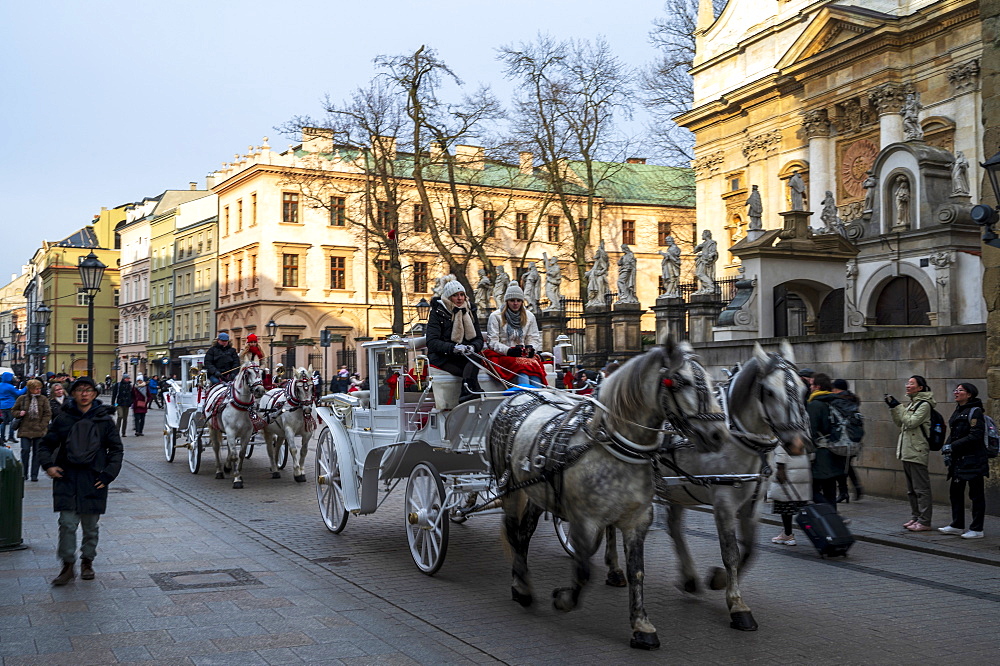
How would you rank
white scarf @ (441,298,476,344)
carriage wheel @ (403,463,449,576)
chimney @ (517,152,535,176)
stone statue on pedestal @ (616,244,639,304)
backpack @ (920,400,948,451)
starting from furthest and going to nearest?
chimney @ (517,152,535,176) < stone statue on pedestal @ (616,244,639,304) < backpack @ (920,400,948,451) < white scarf @ (441,298,476,344) < carriage wheel @ (403,463,449,576)

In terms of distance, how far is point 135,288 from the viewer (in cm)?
8456

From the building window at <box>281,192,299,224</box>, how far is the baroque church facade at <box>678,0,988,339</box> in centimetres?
2679

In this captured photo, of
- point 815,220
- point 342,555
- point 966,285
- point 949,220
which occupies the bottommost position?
point 342,555

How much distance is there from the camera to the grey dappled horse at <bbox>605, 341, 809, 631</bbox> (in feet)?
24.2

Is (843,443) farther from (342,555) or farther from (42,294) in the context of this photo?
(42,294)

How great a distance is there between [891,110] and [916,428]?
24.8 m

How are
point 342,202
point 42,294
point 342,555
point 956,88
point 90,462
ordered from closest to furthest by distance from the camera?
point 90,462 → point 342,555 → point 956,88 → point 342,202 → point 42,294

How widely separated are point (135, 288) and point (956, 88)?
70.2 meters

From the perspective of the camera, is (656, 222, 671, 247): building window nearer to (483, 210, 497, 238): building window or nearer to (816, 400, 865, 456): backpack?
(483, 210, 497, 238): building window

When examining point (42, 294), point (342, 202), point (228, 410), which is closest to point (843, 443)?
point (228, 410)

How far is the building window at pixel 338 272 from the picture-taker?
6159 cm


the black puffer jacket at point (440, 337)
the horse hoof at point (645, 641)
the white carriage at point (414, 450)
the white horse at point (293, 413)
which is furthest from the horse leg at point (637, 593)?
the white horse at point (293, 413)

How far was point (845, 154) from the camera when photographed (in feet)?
116

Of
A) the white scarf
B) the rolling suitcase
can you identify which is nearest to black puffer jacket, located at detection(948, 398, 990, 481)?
the rolling suitcase
